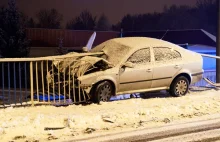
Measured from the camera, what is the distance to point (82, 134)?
712 cm

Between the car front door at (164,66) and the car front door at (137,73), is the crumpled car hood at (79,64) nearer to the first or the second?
the car front door at (137,73)

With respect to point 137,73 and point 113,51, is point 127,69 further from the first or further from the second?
point 113,51

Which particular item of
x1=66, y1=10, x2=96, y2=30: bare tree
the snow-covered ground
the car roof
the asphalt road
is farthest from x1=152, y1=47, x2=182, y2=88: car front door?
x1=66, y1=10, x2=96, y2=30: bare tree

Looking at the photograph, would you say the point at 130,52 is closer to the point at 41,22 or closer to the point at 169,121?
the point at 169,121

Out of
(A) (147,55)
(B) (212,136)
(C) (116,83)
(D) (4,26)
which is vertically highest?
(D) (4,26)

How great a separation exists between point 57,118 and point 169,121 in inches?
95.7

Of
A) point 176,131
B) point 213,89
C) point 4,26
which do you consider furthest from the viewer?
point 4,26

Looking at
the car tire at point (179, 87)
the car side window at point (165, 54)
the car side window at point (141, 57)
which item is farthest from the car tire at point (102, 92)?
the car tire at point (179, 87)

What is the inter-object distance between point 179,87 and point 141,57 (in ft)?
5.25

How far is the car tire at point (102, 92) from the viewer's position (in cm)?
959

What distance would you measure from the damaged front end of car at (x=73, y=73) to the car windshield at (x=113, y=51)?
31cm

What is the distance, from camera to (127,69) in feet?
32.4

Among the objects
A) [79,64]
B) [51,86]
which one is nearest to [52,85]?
[51,86]

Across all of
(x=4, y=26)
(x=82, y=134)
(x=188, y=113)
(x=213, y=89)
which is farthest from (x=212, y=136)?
(x=4, y=26)
